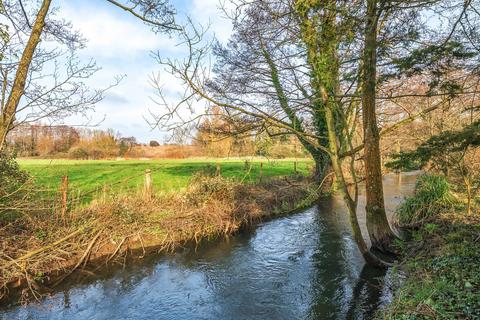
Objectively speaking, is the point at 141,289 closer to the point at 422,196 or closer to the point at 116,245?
the point at 116,245

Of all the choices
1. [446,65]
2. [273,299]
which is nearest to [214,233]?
[273,299]

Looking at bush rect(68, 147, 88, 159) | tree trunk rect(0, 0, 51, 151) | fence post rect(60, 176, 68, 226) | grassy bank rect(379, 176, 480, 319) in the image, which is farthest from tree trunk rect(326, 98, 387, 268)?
fence post rect(60, 176, 68, 226)

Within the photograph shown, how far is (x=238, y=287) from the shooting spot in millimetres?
A: 7441

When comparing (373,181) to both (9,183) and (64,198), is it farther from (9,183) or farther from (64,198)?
(9,183)

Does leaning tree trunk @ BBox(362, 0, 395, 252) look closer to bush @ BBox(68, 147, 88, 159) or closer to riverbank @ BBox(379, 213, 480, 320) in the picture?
riverbank @ BBox(379, 213, 480, 320)

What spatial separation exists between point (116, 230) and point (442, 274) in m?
7.96

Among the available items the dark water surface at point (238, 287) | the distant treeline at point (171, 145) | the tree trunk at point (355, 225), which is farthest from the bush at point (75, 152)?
the tree trunk at point (355, 225)

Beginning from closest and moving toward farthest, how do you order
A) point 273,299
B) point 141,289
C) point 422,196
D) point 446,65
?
point 446,65, point 273,299, point 141,289, point 422,196

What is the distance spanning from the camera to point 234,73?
42.7ft

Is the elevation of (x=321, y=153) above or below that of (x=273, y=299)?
above

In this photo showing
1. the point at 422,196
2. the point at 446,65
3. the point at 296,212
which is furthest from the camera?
the point at 296,212

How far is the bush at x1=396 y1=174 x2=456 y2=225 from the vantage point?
10430 millimetres

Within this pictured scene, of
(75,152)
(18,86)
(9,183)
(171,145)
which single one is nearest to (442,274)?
(171,145)

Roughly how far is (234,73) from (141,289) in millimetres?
8799
